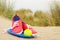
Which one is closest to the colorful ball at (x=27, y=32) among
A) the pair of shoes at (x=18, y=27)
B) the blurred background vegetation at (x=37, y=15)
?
the pair of shoes at (x=18, y=27)

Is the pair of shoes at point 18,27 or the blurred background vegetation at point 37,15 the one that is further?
the blurred background vegetation at point 37,15

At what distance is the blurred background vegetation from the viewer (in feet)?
22.7

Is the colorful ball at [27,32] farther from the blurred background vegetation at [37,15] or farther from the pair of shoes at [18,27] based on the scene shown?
the blurred background vegetation at [37,15]

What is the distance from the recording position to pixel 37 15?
7609 millimetres

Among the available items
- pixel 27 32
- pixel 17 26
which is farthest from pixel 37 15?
pixel 27 32

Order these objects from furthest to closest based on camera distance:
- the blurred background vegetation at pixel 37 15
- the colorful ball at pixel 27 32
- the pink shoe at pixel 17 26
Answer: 1. the blurred background vegetation at pixel 37 15
2. the pink shoe at pixel 17 26
3. the colorful ball at pixel 27 32

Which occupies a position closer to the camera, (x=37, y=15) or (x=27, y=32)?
(x=27, y=32)

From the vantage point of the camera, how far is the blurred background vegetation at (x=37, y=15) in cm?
693

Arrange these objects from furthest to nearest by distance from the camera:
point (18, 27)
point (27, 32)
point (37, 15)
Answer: point (37, 15) → point (18, 27) → point (27, 32)

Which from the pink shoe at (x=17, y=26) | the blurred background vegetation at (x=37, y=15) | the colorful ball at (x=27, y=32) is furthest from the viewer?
the blurred background vegetation at (x=37, y=15)

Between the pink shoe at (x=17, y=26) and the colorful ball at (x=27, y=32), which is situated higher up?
the pink shoe at (x=17, y=26)

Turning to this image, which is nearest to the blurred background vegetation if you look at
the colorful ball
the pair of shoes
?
the pair of shoes

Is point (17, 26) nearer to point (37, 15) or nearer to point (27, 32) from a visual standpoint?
point (27, 32)

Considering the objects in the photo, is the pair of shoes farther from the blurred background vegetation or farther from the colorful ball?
the blurred background vegetation
